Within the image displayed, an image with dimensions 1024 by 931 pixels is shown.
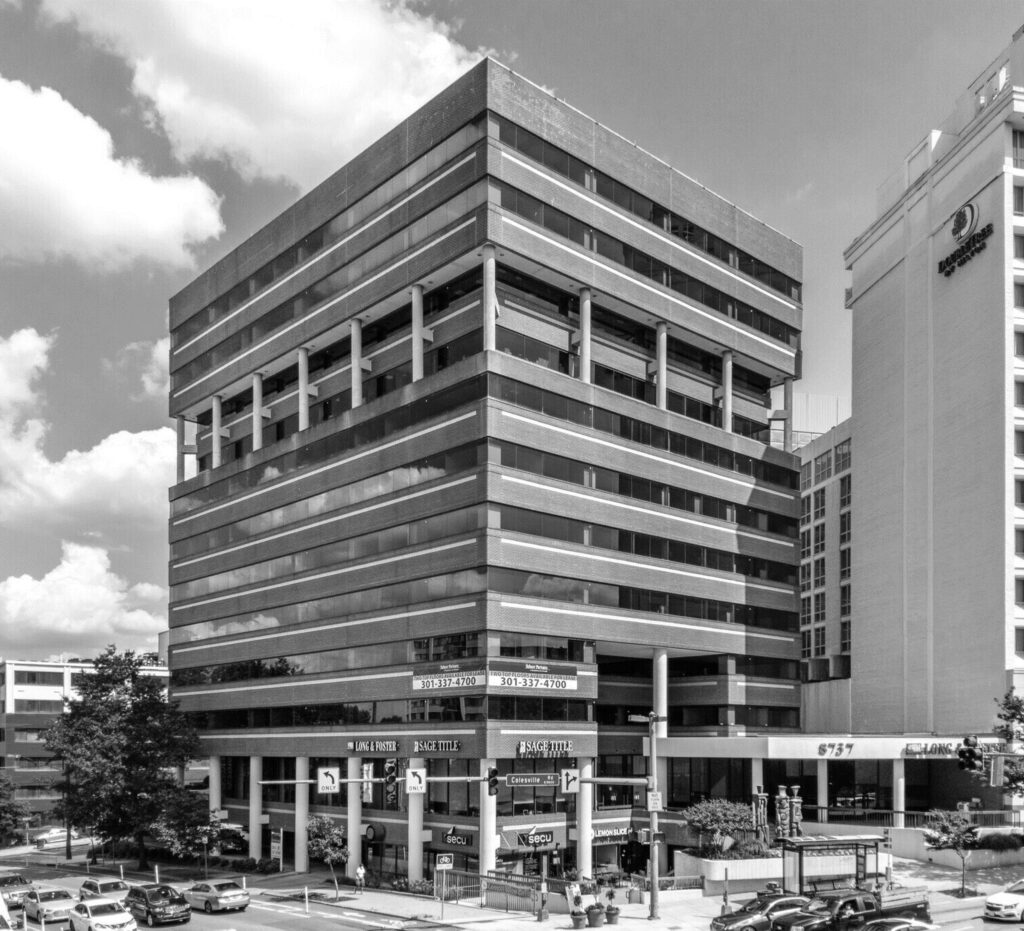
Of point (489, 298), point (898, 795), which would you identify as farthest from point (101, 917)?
point (898, 795)

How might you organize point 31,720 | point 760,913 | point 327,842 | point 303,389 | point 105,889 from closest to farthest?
point 760,913 < point 105,889 < point 327,842 < point 303,389 < point 31,720

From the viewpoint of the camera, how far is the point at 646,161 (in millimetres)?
76688

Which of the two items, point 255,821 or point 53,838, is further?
point 53,838

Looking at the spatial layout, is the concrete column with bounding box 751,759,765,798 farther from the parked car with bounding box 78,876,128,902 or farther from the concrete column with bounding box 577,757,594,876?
the parked car with bounding box 78,876,128,902

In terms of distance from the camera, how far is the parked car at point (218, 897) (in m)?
55.1

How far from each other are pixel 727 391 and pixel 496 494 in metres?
24.6

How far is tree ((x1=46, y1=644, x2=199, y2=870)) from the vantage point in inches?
3002

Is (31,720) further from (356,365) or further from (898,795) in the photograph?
(898,795)

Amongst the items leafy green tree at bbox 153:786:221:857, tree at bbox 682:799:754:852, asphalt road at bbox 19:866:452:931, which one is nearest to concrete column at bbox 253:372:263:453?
leafy green tree at bbox 153:786:221:857

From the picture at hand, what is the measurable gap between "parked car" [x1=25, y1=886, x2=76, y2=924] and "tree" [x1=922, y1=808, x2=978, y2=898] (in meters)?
44.2

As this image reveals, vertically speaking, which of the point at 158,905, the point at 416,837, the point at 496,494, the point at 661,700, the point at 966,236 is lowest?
the point at 416,837

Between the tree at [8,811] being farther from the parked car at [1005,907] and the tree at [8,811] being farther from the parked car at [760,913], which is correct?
the parked car at [1005,907]

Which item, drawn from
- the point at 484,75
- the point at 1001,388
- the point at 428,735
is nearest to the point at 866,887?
the point at 428,735

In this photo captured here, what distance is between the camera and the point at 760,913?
42.7m
